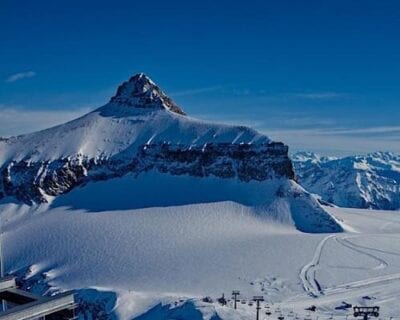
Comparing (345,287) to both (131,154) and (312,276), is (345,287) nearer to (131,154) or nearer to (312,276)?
(312,276)

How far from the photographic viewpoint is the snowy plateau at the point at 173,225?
Answer: 224 feet

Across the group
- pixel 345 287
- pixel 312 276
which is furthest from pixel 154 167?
pixel 345 287

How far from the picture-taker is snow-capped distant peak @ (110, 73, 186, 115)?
514ft

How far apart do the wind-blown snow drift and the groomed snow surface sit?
1120mm

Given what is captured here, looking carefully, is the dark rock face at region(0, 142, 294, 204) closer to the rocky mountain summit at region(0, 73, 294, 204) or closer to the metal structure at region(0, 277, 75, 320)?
the rocky mountain summit at region(0, 73, 294, 204)

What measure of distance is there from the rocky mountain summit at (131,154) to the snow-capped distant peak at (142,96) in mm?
8615

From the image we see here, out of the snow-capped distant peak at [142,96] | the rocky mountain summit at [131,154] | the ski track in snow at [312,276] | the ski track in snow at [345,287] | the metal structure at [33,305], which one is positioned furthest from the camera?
the snow-capped distant peak at [142,96]

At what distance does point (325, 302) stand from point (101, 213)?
64499 mm

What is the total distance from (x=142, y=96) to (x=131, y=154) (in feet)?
112

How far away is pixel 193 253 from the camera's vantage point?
87875 millimetres

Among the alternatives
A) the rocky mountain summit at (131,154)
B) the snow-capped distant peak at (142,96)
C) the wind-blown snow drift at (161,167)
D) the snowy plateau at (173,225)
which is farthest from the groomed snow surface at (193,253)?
the snow-capped distant peak at (142,96)

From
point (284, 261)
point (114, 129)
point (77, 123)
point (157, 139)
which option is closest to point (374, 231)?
point (284, 261)

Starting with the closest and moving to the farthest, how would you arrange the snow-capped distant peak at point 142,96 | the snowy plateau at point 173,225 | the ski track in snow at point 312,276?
1. the snowy plateau at point 173,225
2. the ski track in snow at point 312,276
3. the snow-capped distant peak at point 142,96

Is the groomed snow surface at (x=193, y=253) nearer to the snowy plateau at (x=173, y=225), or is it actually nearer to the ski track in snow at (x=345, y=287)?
the ski track in snow at (x=345, y=287)
